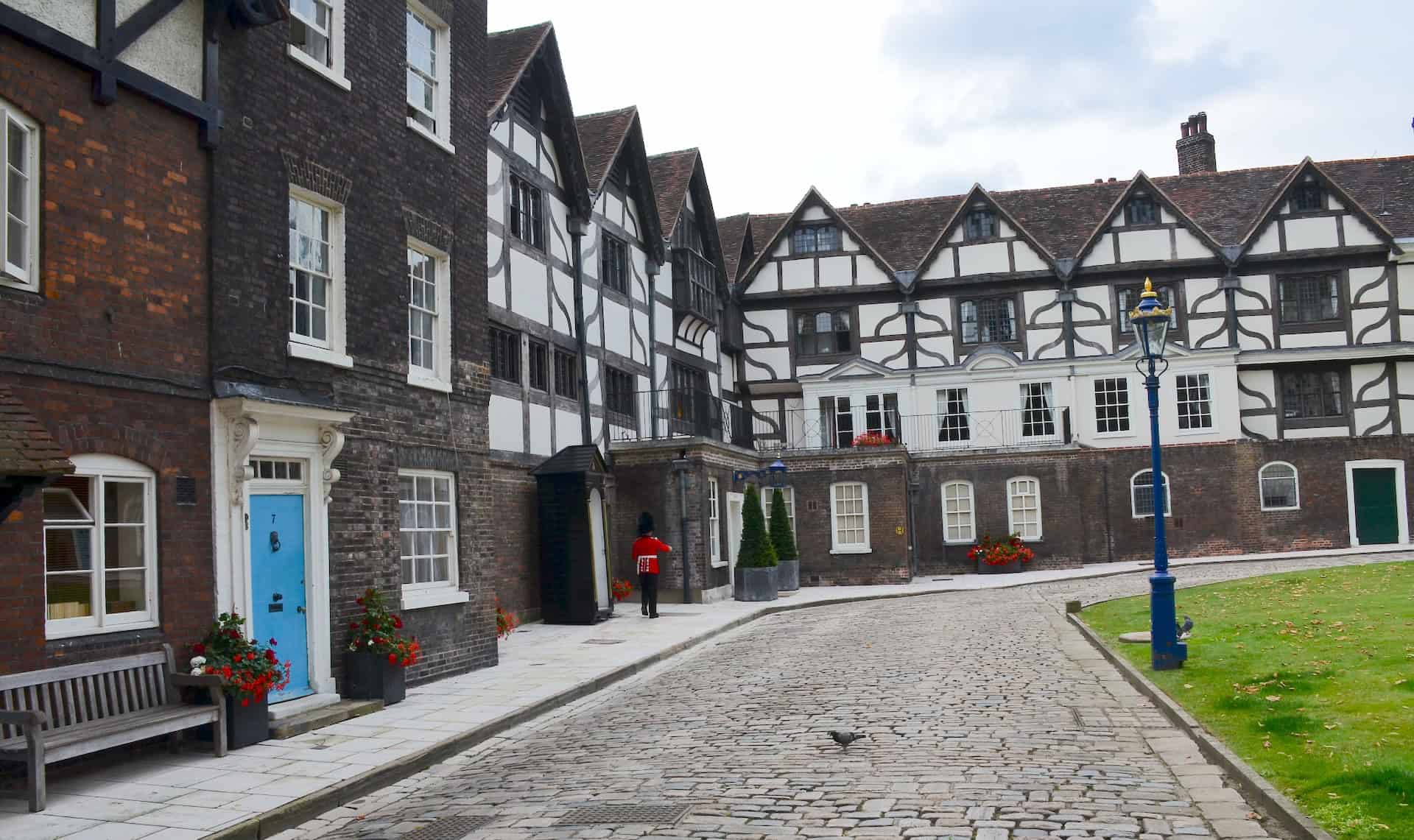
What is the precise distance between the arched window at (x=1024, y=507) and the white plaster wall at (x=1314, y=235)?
33.7 feet

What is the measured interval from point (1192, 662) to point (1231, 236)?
2617 cm

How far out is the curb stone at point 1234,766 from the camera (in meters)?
6.43

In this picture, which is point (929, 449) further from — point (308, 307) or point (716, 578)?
point (308, 307)

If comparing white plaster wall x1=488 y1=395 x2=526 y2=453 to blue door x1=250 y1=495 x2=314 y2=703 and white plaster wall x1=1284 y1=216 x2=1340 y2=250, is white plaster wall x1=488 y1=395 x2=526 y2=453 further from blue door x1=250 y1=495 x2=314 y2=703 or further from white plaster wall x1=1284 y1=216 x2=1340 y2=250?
white plaster wall x1=1284 y1=216 x2=1340 y2=250

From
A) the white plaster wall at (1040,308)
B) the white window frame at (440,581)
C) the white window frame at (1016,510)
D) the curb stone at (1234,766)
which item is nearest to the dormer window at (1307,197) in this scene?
the white plaster wall at (1040,308)

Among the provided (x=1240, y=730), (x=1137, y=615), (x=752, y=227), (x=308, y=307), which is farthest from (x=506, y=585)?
(x=752, y=227)

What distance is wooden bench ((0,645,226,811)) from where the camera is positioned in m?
7.68

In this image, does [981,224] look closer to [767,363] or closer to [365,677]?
[767,363]

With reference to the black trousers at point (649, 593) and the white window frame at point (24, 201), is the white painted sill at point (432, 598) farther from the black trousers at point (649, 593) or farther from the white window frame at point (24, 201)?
the black trousers at point (649, 593)

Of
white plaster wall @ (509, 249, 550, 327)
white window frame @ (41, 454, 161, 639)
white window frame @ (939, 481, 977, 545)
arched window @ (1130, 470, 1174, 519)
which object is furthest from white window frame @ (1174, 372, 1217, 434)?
white window frame @ (41, 454, 161, 639)

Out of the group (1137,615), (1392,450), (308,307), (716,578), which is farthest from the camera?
(1392,450)

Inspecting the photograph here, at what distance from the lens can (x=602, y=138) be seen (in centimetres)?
2591

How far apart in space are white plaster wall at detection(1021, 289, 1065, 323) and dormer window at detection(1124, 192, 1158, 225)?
3178 millimetres

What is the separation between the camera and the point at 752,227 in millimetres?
39562
